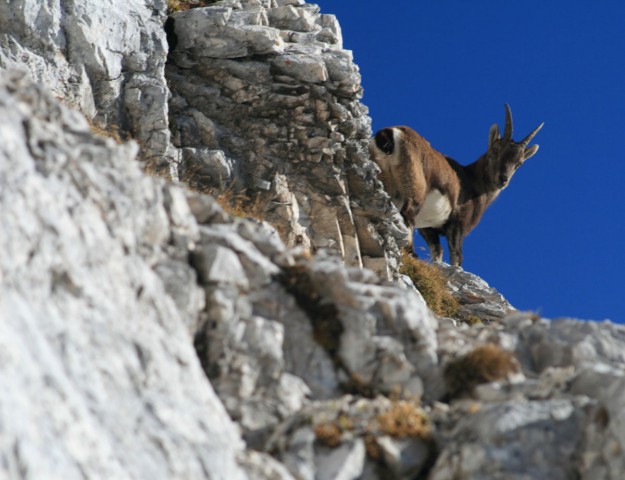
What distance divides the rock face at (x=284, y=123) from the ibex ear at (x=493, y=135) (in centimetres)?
A: 907

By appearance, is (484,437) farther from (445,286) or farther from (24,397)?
(445,286)

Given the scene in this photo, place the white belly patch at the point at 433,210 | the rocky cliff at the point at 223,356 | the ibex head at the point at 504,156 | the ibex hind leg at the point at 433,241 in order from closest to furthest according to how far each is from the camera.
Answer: the rocky cliff at the point at 223,356, the white belly patch at the point at 433,210, the ibex hind leg at the point at 433,241, the ibex head at the point at 504,156

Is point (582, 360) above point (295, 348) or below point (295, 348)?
above

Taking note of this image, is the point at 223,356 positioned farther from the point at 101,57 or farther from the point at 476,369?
the point at 101,57

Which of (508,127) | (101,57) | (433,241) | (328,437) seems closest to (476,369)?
(328,437)

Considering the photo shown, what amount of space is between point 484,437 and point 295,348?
2087 mm

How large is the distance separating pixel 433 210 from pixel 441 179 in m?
0.85

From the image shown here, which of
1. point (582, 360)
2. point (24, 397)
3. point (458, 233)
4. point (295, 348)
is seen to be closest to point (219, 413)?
point (295, 348)

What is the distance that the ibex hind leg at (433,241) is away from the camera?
26797 mm

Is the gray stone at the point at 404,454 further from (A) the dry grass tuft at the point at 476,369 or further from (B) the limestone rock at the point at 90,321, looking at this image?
(B) the limestone rock at the point at 90,321

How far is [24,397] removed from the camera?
674 centimetres

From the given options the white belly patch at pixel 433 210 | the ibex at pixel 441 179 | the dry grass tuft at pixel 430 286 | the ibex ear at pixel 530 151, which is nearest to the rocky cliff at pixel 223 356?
the ibex at pixel 441 179

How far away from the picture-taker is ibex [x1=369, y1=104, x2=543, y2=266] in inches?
874

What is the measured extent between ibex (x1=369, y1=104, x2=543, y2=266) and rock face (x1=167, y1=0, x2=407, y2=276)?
7.65 feet
